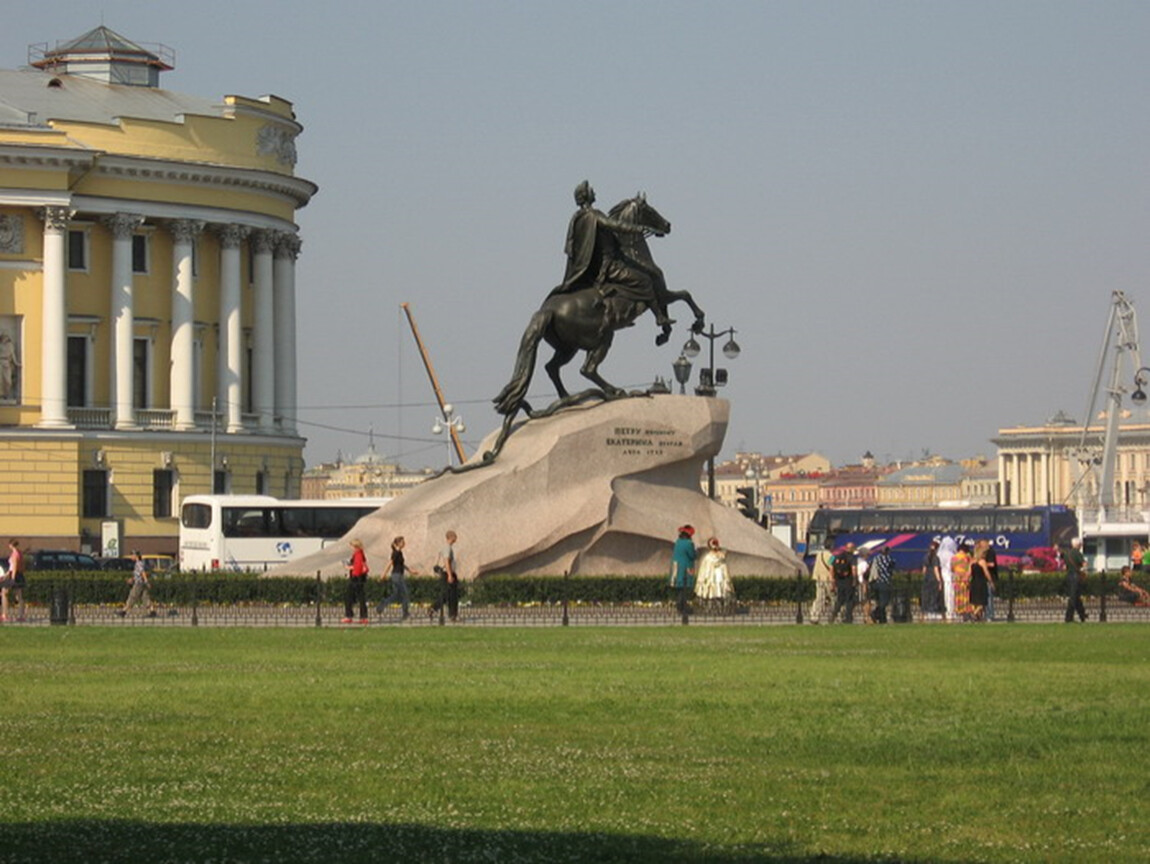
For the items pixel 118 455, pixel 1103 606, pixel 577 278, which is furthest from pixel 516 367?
pixel 118 455

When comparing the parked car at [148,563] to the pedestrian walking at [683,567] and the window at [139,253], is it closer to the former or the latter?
the window at [139,253]

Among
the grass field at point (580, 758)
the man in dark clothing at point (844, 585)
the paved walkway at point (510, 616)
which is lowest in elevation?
the grass field at point (580, 758)

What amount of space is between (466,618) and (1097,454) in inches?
5763

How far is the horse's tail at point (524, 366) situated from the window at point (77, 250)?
47.8m

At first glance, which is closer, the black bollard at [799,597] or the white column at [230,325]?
the black bollard at [799,597]

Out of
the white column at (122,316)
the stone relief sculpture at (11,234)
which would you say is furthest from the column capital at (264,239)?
the stone relief sculpture at (11,234)

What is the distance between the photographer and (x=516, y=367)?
39281mm

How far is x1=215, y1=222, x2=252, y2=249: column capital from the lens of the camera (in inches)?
3403

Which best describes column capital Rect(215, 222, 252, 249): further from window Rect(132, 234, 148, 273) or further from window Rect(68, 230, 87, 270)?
window Rect(68, 230, 87, 270)

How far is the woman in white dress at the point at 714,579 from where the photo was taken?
3747 cm

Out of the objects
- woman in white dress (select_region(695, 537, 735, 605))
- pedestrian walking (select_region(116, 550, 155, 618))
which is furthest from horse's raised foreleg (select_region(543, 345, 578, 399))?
pedestrian walking (select_region(116, 550, 155, 618))

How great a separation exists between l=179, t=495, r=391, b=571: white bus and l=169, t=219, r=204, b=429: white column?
13692 mm

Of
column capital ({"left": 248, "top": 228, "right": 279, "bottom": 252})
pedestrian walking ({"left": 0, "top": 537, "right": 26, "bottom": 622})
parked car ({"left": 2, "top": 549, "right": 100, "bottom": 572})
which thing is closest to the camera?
pedestrian walking ({"left": 0, "top": 537, "right": 26, "bottom": 622})

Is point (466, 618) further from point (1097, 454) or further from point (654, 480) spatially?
point (1097, 454)
